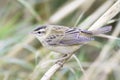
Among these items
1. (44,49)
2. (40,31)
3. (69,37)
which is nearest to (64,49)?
(69,37)

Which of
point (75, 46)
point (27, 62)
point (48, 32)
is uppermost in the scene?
point (27, 62)

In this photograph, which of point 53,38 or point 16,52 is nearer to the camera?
point 53,38

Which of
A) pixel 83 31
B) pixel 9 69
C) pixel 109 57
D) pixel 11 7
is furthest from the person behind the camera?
pixel 11 7

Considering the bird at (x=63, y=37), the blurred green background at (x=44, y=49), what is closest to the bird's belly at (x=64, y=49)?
the bird at (x=63, y=37)

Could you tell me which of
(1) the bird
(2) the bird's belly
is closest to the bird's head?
(1) the bird

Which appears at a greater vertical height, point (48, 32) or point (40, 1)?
point (40, 1)

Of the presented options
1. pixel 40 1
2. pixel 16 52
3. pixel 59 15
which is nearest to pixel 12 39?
pixel 16 52

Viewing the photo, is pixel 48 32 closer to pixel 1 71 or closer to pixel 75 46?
pixel 75 46
